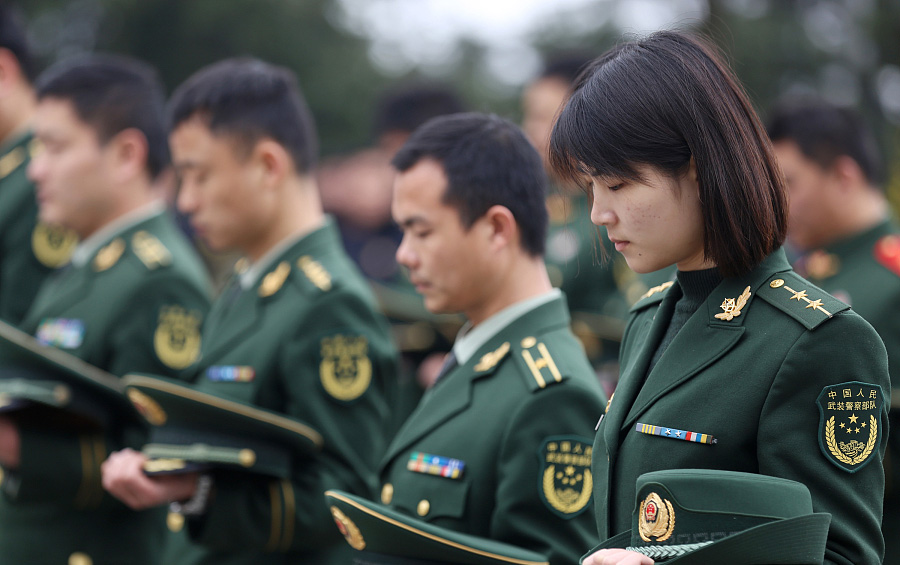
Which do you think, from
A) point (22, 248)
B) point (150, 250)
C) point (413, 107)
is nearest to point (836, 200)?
point (150, 250)

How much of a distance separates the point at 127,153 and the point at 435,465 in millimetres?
2432

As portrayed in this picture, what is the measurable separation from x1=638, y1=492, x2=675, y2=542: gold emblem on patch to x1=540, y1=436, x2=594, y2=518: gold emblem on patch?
0.82 metres

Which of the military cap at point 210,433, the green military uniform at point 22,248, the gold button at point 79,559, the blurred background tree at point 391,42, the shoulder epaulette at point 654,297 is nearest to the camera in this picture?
the shoulder epaulette at point 654,297

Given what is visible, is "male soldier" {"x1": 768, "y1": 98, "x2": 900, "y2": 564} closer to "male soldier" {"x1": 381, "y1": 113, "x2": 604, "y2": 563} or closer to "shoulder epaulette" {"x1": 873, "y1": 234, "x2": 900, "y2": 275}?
"shoulder epaulette" {"x1": 873, "y1": 234, "x2": 900, "y2": 275}

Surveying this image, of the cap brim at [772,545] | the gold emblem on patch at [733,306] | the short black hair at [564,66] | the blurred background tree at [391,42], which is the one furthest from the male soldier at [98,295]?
the blurred background tree at [391,42]

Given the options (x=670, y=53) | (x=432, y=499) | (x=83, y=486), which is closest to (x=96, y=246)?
(x=83, y=486)

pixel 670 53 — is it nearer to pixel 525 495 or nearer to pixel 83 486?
pixel 525 495

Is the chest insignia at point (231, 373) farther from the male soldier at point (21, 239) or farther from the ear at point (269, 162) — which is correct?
the male soldier at point (21, 239)

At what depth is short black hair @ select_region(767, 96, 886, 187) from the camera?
457cm

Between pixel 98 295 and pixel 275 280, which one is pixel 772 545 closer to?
pixel 275 280

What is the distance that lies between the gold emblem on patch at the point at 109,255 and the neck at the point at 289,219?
2.10 feet

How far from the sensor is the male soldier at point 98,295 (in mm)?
3939

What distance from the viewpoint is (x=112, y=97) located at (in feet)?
15.2

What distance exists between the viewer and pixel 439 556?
2.51 meters
